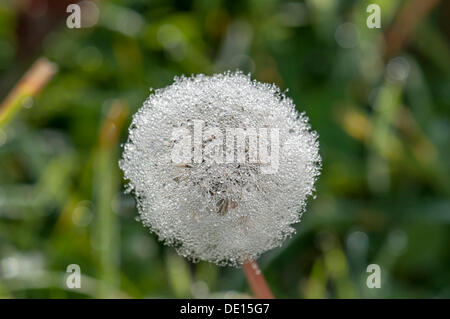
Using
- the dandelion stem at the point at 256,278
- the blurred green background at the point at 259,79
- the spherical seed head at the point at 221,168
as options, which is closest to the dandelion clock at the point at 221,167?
the spherical seed head at the point at 221,168

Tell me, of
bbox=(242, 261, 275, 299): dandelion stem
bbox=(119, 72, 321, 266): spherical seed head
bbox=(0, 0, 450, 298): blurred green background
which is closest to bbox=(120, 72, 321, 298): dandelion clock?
bbox=(119, 72, 321, 266): spherical seed head

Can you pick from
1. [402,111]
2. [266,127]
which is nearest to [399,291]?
[402,111]

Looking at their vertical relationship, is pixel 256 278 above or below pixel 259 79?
below

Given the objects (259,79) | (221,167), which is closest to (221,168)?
(221,167)

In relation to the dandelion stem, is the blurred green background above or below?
above

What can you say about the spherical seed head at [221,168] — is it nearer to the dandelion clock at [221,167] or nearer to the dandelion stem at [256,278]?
the dandelion clock at [221,167]

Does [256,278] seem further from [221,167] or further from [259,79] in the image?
[259,79]

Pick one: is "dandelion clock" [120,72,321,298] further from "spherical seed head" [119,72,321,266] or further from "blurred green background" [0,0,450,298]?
"blurred green background" [0,0,450,298]

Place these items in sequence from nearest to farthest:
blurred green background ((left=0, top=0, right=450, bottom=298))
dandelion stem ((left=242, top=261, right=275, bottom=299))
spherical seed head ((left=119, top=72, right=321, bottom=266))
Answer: spherical seed head ((left=119, top=72, right=321, bottom=266)) < dandelion stem ((left=242, top=261, right=275, bottom=299)) < blurred green background ((left=0, top=0, right=450, bottom=298))
